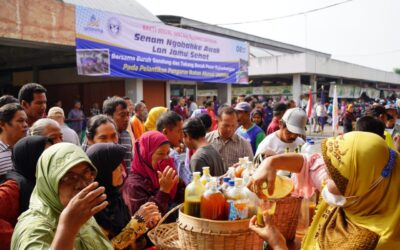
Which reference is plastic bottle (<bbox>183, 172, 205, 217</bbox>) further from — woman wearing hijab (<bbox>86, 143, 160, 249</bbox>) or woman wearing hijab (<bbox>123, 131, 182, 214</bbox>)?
woman wearing hijab (<bbox>123, 131, 182, 214</bbox>)

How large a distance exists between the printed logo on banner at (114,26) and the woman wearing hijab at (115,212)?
7.69m

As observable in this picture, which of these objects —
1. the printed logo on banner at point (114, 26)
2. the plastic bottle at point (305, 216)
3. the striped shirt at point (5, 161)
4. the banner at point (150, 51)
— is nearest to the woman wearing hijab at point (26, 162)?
the striped shirt at point (5, 161)

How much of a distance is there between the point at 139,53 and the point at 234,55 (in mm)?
5489

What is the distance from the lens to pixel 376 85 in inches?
1410

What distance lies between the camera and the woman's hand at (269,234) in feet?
5.03

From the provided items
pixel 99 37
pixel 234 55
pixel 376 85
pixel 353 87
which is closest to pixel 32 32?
pixel 99 37

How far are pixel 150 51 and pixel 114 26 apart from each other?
5.54ft

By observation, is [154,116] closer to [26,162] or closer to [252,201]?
[26,162]

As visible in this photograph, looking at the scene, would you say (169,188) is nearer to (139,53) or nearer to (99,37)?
(99,37)

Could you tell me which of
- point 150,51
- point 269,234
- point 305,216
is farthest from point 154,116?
point 150,51

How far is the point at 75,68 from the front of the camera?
11.8m

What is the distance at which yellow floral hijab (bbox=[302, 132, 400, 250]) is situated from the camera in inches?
53.6

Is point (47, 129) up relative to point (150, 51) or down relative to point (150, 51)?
down

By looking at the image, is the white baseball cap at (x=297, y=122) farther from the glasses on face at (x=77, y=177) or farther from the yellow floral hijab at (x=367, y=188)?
the glasses on face at (x=77, y=177)
